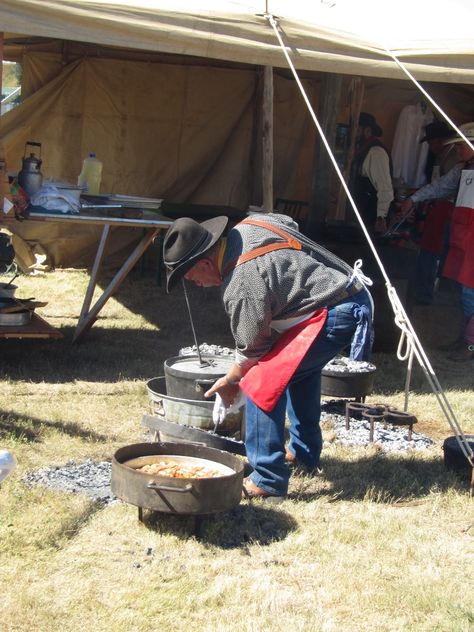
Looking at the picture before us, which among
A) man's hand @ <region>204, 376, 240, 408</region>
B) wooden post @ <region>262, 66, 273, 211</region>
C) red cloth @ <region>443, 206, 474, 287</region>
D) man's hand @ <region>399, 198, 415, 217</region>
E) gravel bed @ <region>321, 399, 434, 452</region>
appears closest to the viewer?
man's hand @ <region>204, 376, 240, 408</region>

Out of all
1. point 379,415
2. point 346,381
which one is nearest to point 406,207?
point 346,381

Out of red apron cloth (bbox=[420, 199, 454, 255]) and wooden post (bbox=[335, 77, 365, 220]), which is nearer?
red apron cloth (bbox=[420, 199, 454, 255])

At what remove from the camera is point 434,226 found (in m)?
9.00

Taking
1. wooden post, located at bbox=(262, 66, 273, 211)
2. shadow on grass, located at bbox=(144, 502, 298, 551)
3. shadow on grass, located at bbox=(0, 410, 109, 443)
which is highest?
wooden post, located at bbox=(262, 66, 273, 211)

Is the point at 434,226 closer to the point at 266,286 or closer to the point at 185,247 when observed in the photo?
the point at 266,286

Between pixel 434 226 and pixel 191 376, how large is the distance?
489 cm

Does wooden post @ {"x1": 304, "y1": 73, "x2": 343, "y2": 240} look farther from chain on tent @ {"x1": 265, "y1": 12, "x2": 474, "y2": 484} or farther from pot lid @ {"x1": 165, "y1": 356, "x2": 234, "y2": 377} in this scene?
pot lid @ {"x1": 165, "y1": 356, "x2": 234, "y2": 377}

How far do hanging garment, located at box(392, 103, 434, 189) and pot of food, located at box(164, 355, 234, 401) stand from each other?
584cm

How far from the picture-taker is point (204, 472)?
13.0 feet

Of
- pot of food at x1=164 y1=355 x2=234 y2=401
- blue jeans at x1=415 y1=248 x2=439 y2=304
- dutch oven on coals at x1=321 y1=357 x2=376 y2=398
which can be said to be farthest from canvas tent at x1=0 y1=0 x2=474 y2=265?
pot of food at x1=164 y1=355 x2=234 y2=401

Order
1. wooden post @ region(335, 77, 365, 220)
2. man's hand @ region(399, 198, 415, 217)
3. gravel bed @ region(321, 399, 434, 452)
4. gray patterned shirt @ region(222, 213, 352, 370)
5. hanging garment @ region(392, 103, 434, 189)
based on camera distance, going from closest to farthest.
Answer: gray patterned shirt @ region(222, 213, 352, 370) → gravel bed @ region(321, 399, 434, 452) → man's hand @ region(399, 198, 415, 217) → wooden post @ region(335, 77, 365, 220) → hanging garment @ region(392, 103, 434, 189)

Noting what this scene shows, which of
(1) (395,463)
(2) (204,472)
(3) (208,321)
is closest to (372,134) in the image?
(3) (208,321)

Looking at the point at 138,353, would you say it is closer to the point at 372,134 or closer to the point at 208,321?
the point at 208,321

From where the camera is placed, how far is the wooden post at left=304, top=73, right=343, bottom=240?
8.30 m
